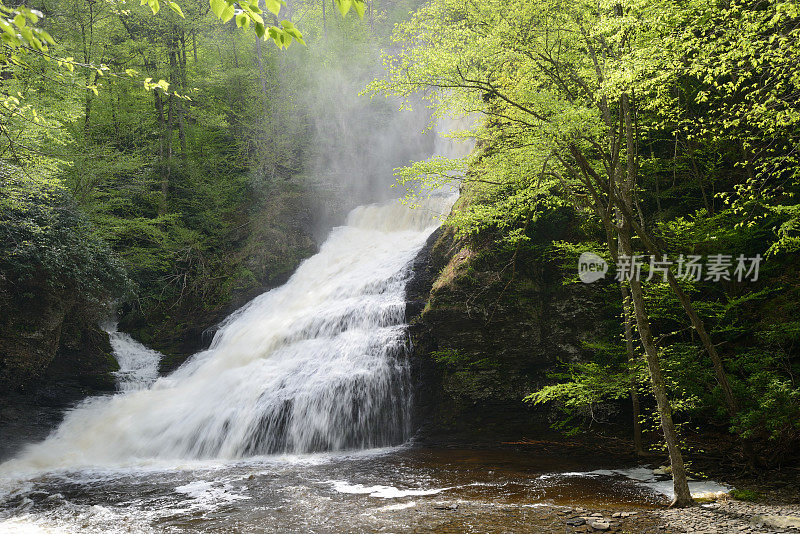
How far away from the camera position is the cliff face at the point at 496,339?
9.96 m

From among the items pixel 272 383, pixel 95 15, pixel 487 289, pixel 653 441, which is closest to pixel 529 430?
pixel 653 441

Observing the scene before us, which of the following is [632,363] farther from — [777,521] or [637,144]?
[637,144]

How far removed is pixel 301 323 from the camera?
13.1 metres

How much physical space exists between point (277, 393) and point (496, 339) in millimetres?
4940

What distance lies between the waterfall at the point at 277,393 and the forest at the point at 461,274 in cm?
7

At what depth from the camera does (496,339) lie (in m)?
10.4

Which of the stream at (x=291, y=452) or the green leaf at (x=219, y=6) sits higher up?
the green leaf at (x=219, y=6)

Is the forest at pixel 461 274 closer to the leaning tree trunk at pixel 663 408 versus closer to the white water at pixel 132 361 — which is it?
the leaning tree trunk at pixel 663 408

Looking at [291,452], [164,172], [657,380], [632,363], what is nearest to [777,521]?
[657,380]

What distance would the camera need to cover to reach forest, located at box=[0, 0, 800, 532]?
19.4 feet

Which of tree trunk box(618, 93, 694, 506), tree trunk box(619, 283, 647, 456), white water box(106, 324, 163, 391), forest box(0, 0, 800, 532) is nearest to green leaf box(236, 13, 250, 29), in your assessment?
forest box(0, 0, 800, 532)

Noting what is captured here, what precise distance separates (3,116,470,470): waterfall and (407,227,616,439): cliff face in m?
0.79

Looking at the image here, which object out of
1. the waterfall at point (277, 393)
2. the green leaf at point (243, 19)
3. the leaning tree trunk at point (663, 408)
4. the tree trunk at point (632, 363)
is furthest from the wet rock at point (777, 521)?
the waterfall at point (277, 393)

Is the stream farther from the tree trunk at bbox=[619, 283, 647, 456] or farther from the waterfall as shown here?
the tree trunk at bbox=[619, 283, 647, 456]
